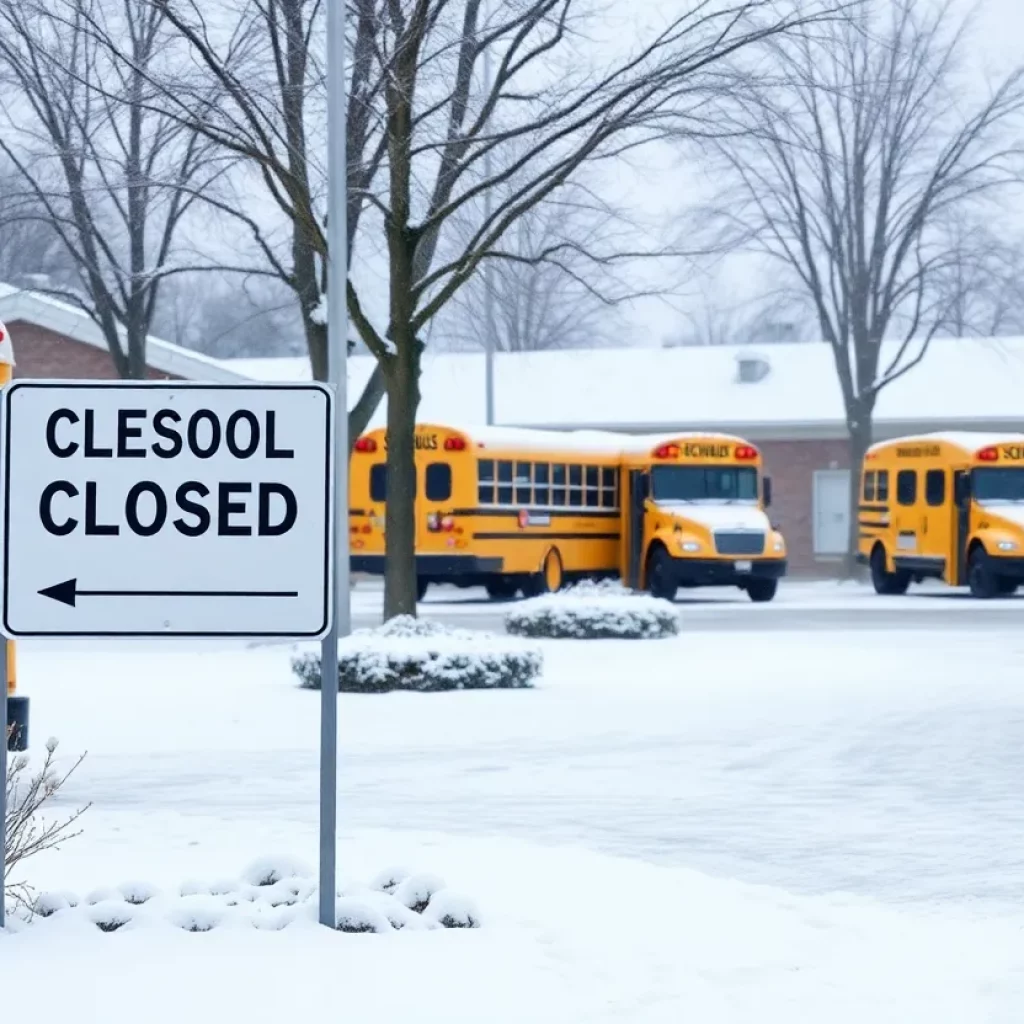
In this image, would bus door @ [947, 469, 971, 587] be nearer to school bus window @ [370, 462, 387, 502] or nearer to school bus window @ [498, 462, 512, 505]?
school bus window @ [498, 462, 512, 505]

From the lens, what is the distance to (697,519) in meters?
32.8

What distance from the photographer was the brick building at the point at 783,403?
47.5m

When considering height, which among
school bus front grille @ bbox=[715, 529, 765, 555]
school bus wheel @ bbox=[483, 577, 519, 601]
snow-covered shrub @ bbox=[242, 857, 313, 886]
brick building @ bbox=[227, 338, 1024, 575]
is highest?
brick building @ bbox=[227, 338, 1024, 575]

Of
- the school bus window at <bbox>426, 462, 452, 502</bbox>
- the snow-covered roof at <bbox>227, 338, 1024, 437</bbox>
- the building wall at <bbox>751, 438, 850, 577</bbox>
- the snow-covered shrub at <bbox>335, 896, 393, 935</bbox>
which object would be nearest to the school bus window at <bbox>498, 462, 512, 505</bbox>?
the school bus window at <bbox>426, 462, 452, 502</bbox>

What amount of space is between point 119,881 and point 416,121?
12884mm

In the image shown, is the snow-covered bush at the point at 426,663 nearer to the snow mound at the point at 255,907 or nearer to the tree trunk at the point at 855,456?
the snow mound at the point at 255,907

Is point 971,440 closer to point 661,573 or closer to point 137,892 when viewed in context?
point 661,573

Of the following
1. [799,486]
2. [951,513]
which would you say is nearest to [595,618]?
[951,513]

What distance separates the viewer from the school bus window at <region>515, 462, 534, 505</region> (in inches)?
1283

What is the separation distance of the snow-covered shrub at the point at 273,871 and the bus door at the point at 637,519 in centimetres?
2626

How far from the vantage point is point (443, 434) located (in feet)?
105

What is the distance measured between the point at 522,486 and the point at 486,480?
848 millimetres

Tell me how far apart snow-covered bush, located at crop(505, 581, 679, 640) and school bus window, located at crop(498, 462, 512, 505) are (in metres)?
8.64

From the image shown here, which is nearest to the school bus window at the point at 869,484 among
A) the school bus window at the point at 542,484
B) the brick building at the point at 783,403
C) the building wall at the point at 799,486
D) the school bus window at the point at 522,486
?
the school bus window at the point at 542,484
